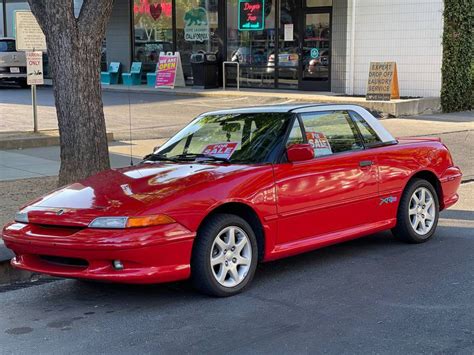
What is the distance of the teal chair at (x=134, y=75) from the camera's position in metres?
27.4

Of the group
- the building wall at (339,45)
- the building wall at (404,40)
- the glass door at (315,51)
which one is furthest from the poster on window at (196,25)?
the building wall at (404,40)

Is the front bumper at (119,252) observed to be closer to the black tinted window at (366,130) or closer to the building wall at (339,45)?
the black tinted window at (366,130)

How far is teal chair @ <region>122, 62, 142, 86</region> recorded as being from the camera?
27359 millimetres

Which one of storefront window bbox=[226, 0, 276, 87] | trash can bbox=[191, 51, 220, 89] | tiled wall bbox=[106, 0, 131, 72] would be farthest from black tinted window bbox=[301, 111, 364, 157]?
tiled wall bbox=[106, 0, 131, 72]

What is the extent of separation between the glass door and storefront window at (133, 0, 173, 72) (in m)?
6.85

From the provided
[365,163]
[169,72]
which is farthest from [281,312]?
[169,72]

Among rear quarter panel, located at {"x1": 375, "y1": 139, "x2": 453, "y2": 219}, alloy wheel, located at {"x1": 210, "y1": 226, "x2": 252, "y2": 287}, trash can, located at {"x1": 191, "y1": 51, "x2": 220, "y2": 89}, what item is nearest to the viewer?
alloy wheel, located at {"x1": 210, "y1": 226, "x2": 252, "y2": 287}

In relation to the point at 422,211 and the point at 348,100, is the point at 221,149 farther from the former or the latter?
the point at 348,100

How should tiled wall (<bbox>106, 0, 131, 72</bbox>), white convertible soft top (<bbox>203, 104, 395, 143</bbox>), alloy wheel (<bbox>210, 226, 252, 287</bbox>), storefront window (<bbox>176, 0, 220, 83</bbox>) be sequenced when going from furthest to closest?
tiled wall (<bbox>106, 0, 131, 72</bbox>)
storefront window (<bbox>176, 0, 220, 83</bbox>)
white convertible soft top (<bbox>203, 104, 395, 143</bbox>)
alloy wheel (<bbox>210, 226, 252, 287</bbox>)

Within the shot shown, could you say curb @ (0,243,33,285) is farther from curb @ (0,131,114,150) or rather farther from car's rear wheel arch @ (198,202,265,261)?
curb @ (0,131,114,150)

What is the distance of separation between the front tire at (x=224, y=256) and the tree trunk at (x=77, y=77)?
3.61m

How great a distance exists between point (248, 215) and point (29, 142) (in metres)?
9.08

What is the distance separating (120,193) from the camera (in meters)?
5.27

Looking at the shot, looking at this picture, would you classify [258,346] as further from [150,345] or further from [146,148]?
[146,148]
